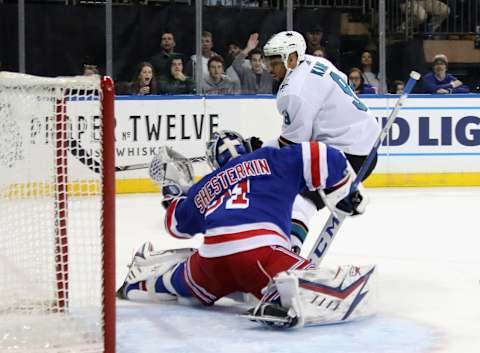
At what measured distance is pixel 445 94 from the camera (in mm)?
9078

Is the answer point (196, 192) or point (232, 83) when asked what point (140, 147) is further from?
point (196, 192)

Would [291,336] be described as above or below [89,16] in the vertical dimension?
below

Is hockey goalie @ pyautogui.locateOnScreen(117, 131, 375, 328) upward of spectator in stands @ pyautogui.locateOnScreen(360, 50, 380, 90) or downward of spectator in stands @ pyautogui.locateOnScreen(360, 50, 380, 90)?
downward

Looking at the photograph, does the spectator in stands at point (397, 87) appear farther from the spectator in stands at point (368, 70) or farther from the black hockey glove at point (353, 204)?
the black hockey glove at point (353, 204)

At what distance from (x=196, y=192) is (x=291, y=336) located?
2.30ft

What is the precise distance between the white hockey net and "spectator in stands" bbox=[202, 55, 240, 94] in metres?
4.96

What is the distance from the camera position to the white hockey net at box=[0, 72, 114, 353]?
11.7 feet

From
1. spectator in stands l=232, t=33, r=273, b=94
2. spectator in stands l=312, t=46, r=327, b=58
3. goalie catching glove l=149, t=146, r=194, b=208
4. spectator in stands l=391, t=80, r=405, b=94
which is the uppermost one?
spectator in stands l=312, t=46, r=327, b=58

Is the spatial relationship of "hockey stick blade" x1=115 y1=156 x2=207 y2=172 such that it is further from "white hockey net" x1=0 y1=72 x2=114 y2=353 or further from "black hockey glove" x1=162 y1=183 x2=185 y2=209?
"white hockey net" x1=0 y1=72 x2=114 y2=353

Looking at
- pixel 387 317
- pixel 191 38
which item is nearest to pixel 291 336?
pixel 387 317

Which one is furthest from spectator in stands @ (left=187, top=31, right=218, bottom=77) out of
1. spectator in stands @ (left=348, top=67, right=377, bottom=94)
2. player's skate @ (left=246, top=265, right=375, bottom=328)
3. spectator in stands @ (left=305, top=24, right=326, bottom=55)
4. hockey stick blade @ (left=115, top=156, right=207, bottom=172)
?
player's skate @ (left=246, top=265, right=375, bottom=328)

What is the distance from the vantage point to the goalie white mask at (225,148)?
402cm

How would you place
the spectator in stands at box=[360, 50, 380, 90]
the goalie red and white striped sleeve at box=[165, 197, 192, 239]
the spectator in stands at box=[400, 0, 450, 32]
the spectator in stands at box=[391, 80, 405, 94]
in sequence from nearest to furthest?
the goalie red and white striped sleeve at box=[165, 197, 192, 239] < the spectator in stands at box=[360, 50, 380, 90] < the spectator in stands at box=[391, 80, 405, 94] < the spectator in stands at box=[400, 0, 450, 32]

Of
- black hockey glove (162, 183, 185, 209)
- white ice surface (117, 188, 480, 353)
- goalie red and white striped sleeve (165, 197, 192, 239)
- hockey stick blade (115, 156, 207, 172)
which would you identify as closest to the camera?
white ice surface (117, 188, 480, 353)
